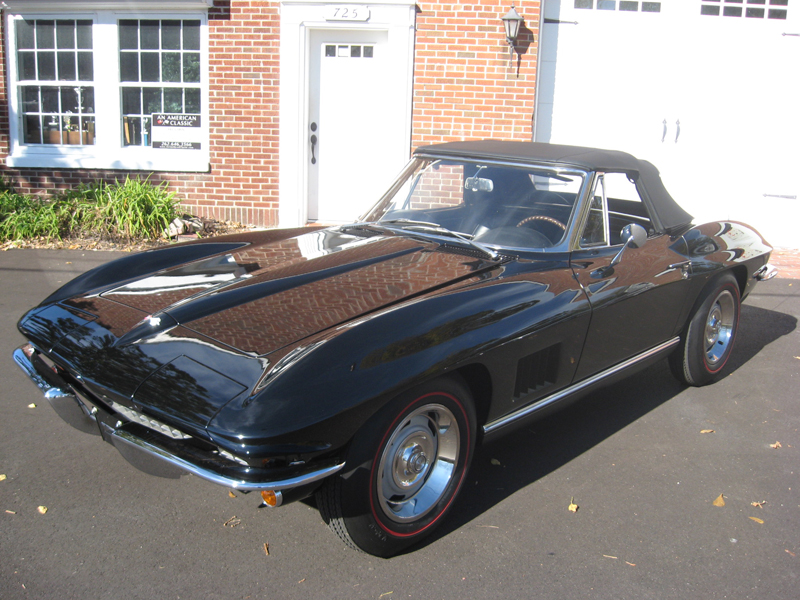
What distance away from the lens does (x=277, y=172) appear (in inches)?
340

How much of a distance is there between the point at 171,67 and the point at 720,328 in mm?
7354

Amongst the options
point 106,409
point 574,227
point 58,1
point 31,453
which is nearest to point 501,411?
point 574,227

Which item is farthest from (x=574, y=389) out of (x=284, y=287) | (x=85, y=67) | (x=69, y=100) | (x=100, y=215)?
(x=69, y=100)

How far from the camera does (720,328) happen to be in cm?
452

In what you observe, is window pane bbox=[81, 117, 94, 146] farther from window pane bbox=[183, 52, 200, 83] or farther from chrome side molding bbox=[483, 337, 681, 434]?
chrome side molding bbox=[483, 337, 681, 434]

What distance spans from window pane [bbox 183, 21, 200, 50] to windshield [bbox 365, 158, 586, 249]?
19.5 feet

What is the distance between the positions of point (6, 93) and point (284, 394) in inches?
352

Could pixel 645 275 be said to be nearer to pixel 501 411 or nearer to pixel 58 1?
pixel 501 411

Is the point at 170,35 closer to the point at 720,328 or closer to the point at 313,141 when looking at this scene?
the point at 313,141

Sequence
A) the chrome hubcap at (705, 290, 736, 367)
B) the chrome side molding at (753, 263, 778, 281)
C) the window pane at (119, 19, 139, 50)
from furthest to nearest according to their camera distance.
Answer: the window pane at (119, 19, 139, 50), the chrome side molding at (753, 263, 778, 281), the chrome hubcap at (705, 290, 736, 367)

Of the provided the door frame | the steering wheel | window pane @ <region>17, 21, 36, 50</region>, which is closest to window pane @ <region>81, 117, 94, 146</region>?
window pane @ <region>17, 21, 36, 50</region>

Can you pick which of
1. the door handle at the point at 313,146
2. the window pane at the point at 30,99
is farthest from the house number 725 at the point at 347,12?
the window pane at the point at 30,99

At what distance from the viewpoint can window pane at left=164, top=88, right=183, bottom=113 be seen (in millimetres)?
8773

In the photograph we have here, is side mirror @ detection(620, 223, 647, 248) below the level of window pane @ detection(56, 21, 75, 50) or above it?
below
